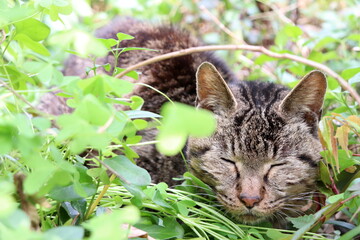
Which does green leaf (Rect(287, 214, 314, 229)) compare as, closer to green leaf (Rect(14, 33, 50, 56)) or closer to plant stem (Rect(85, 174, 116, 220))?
plant stem (Rect(85, 174, 116, 220))

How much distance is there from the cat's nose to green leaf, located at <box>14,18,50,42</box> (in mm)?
1069

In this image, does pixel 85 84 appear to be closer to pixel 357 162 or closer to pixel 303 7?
pixel 357 162

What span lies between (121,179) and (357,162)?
0.99 m

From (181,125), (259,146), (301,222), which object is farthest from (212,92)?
(181,125)

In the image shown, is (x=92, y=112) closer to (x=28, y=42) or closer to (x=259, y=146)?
(x=28, y=42)

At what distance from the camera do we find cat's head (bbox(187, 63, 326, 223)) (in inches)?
84.1

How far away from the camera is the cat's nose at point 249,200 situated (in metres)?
2.07

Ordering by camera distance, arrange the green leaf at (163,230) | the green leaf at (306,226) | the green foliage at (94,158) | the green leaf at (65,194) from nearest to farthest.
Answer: the green foliage at (94,158), the green leaf at (65,194), the green leaf at (306,226), the green leaf at (163,230)

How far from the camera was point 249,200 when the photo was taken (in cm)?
207

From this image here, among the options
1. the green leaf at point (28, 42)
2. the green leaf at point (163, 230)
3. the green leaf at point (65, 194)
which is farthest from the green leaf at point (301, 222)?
the green leaf at point (28, 42)

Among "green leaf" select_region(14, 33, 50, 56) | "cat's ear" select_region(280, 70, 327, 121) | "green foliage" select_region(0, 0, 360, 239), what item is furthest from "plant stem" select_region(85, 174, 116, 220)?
"cat's ear" select_region(280, 70, 327, 121)

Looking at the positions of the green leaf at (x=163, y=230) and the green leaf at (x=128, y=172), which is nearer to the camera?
the green leaf at (x=128, y=172)

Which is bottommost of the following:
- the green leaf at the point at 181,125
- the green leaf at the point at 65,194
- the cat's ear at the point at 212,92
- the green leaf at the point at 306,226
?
the green leaf at the point at 306,226

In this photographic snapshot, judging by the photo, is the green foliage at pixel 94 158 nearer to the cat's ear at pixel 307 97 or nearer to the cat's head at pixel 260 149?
the cat's head at pixel 260 149
